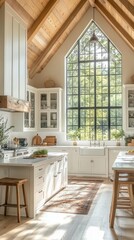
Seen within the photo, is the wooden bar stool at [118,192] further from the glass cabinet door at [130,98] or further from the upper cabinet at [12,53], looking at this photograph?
the glass cabinet door at [130,98]

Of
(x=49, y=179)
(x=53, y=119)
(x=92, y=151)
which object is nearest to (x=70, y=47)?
(x=53, y=119)

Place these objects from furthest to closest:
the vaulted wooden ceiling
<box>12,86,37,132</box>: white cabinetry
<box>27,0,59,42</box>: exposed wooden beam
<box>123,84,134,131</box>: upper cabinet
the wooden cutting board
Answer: the wooden cutting board < <box>123,84,134,131</box>: upper cabinet < <box>12,86,37,132</box>: white cabinetry < <box>27,0,59,42</box>: exposed wooden beam < the vaulted wooden ceiling

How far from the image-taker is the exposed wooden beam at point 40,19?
6484 mm

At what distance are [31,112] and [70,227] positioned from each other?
4.74 m

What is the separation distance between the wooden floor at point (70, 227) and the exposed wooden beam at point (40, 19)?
4298 millimetres

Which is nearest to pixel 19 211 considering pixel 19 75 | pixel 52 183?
pixel 52 183

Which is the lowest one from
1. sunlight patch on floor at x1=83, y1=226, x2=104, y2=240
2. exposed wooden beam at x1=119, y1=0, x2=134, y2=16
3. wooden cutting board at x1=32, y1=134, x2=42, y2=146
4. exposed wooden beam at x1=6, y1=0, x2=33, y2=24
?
sunlight patch on floor at x1=83, y1=226, x2=104, y2=240

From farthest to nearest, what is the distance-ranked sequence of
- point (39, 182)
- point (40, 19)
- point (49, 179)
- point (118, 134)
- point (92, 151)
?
point (118, 134) → point (92, 151) → point (40, 19) → point (49, 179) → point (39, 182)

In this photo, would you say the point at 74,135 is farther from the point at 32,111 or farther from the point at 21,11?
the point at 21,11

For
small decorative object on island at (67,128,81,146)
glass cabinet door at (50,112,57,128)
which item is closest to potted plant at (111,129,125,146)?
small decorative object on island at (67,128,81,146)

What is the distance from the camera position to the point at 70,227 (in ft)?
12.1

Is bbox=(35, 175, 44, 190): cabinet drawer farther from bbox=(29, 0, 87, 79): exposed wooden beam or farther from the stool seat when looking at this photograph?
bbox=(29, 0, 87, 79): exposed wooden beam

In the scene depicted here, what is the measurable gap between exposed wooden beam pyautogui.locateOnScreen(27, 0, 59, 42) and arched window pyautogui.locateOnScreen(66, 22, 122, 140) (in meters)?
2.11

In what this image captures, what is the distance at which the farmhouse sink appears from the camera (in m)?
7.55
